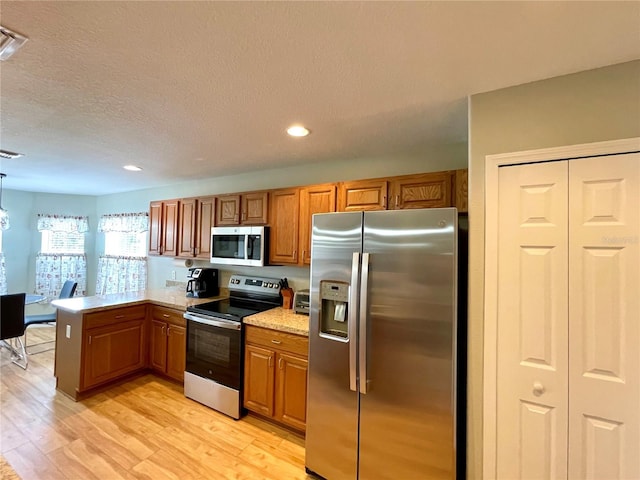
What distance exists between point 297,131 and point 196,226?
200 centimetres

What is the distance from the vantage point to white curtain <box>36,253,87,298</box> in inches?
192

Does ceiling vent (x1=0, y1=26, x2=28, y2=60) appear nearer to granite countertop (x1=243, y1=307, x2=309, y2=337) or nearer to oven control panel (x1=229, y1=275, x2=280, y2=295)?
granite countertop (x1=243, y1=307, x2=309, y2=337)

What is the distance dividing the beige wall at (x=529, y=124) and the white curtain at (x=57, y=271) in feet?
21.3

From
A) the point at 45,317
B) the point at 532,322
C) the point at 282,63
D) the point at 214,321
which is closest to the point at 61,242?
the point at 45,317

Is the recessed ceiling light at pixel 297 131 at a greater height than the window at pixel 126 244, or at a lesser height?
greater

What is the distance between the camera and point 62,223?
16.6 feet

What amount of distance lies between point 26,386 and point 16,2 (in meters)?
3.67

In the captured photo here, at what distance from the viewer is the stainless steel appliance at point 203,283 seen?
11.0 feet

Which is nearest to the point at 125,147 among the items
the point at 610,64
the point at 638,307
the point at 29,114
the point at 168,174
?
the point at 29,114

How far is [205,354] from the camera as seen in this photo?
2648 mm

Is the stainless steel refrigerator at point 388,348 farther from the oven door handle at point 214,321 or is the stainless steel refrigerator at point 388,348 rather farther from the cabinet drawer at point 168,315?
the cabinet drawer at point 168,315

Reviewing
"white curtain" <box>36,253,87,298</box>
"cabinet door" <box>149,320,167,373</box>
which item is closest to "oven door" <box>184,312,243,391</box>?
"cabinet door" <box>149,320,167,373</box>

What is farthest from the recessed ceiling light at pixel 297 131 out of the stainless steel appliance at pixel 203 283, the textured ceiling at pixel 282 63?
the stainless steel appliance at pixel 203 283

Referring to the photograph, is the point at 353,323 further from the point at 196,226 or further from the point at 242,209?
the point at 196,226
